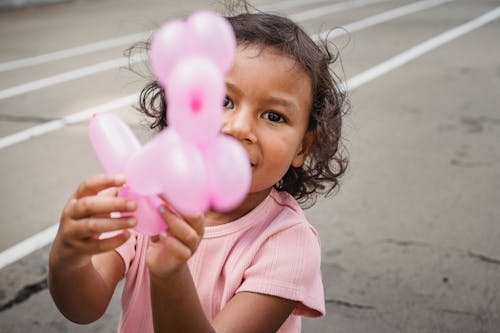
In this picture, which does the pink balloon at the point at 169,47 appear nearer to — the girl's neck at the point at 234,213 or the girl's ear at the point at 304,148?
the girl's neck at the point at 234,213

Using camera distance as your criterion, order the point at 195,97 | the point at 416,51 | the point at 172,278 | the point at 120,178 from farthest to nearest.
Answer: the point at 416,51, the point at 172,278, the point at 120,178, the point at 195,97

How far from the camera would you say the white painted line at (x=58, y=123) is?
4340 millimetres

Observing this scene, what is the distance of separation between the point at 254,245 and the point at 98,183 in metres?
0.52

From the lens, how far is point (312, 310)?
4.70 feet

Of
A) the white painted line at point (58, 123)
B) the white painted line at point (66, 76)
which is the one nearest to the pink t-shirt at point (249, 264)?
the white painted line at point (58, 123)

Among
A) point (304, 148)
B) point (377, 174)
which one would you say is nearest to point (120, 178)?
point (304, 148)

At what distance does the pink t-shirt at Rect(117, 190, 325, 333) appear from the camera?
136 cm

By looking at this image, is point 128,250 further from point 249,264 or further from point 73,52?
point 73,52

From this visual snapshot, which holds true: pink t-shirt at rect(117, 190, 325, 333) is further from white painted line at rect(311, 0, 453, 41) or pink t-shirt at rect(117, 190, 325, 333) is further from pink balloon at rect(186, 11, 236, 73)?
white painted line at rect(311, 0, 453, 41)

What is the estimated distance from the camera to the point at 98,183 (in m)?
0.95

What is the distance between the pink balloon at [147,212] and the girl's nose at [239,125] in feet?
0.99

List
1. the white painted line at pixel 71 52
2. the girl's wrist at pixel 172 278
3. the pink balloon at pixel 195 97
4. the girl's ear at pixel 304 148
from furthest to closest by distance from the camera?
the white painted line at pixel 71 52 < the girl's ear at pixel 304 148 < the girl's wrist at pixel 172 278 < the pink balloon at pixel 195 97

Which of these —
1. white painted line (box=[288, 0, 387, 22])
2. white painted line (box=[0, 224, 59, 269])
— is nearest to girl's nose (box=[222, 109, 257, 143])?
white painted line (box=[0, 224, 59, 269])

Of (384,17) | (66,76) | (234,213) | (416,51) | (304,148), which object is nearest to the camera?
(234,213)
